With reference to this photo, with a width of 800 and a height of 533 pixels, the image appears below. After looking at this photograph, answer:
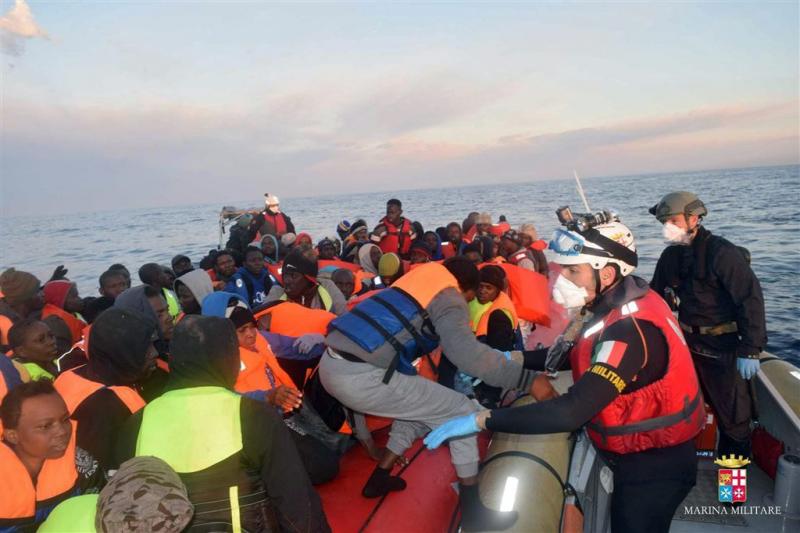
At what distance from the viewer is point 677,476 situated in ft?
6.69

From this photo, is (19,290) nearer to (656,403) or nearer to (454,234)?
(656,403)

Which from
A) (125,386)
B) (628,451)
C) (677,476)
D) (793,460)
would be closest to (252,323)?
(125,386)

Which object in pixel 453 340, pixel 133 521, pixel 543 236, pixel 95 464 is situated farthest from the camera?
pixel 543 236

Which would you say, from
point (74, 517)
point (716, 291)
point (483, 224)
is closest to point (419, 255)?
point (483, 224)

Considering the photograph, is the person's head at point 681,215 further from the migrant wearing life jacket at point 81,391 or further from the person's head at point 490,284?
the migrant wearing life jacket at point 81,391

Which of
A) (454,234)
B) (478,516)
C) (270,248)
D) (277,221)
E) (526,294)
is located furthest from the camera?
(277,221)

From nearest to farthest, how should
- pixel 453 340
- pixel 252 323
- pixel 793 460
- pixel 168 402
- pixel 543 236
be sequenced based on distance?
pixel 168 402 → pixel 453 340 → pixel 793 460 → pixel 252 323 → pixel 543 236

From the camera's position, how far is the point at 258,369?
9.62ft

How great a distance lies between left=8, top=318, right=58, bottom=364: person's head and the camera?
305cm

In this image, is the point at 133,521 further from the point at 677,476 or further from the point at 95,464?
the point at 677,476

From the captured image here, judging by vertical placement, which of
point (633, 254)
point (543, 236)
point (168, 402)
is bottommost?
point (543, 236)

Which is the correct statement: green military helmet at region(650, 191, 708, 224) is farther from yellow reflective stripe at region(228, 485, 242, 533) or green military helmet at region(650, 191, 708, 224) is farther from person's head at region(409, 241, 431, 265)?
person's head at region(409, 241, 431, 265)

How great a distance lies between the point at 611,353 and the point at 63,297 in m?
5.69

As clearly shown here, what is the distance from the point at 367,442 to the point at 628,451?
1610 mm
